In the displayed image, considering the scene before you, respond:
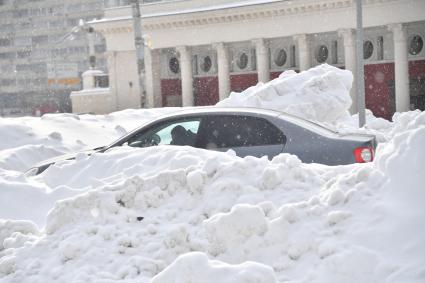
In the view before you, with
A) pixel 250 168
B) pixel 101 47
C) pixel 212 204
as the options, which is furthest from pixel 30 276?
pixel 101 47

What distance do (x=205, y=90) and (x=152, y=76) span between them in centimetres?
431

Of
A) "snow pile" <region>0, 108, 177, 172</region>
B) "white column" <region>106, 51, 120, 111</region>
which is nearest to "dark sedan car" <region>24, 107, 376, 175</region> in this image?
"snow pile" <region>0, 108, 177, 172</region>

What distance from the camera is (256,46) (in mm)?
43625

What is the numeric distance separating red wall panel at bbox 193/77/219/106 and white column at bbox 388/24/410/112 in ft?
46.6

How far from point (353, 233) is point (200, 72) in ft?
149

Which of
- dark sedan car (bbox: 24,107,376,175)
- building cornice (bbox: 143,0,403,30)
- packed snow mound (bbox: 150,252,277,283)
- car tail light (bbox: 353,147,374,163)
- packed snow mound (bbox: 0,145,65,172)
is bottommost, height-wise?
packed snow mound (bbox: 0,145,65,172)

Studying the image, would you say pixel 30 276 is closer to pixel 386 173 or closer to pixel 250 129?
pixel 386 173

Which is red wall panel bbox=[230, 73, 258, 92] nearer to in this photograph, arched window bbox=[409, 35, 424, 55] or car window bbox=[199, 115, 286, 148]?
arched window bbox=[409, 35, 424, 55]

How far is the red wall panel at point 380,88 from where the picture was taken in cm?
4050

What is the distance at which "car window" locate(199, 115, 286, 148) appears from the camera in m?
7.71

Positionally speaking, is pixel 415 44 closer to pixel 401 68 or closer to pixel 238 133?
pixel 401 68

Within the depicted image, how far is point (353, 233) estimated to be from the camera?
163 inches

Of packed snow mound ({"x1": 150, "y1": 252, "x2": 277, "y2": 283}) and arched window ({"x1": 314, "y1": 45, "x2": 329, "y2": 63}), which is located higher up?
arched window ({"x1": 314, "y1": 45, "x2": 329, "y2": 63})

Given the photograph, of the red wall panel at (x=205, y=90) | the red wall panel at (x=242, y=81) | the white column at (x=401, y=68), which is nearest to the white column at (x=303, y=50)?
the red wall panel at (x=242, y=81)
